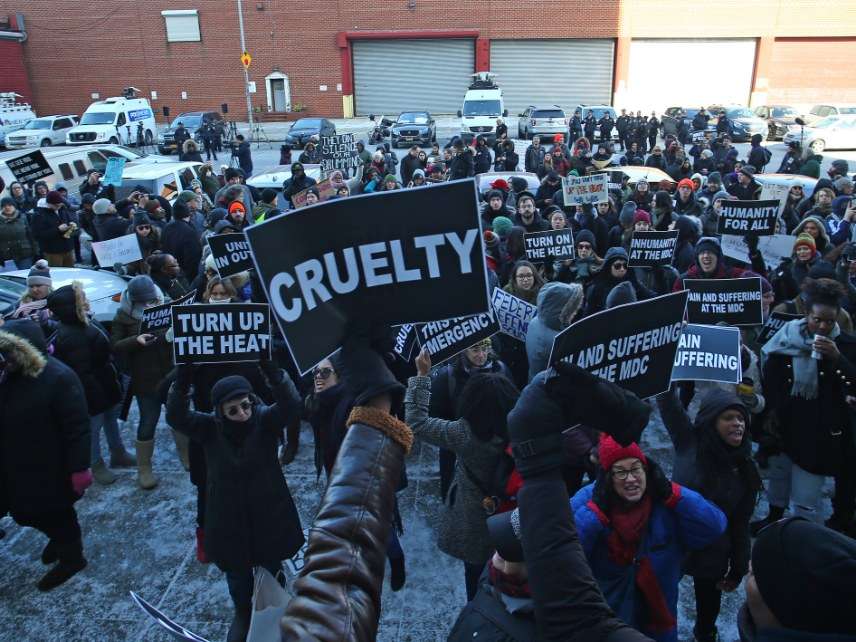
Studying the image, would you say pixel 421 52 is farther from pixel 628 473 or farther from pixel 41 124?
pixel 628 473

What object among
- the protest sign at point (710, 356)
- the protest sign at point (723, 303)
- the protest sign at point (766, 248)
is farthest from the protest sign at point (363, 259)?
the protest sign at point (766, 248)

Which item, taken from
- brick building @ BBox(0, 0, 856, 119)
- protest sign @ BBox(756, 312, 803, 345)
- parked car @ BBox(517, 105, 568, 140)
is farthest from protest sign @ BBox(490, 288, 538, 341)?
brick building @ BBox(0, 0, 856, 119)

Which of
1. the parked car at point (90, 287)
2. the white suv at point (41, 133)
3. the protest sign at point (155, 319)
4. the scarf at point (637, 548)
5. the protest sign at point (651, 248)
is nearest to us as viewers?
the scarf at point (637, 548)

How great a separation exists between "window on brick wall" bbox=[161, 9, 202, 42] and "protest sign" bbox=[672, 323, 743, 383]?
135 feet

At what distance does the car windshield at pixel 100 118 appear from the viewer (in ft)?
95.8

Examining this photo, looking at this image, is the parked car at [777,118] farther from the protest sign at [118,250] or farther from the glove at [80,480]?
the glove at [80,480]

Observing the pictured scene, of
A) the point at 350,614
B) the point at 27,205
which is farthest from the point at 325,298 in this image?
the point at 27,205

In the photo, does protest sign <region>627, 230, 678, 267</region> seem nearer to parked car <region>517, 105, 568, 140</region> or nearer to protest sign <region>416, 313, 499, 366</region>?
protest sign <region>416, 313, 499, 366</region>

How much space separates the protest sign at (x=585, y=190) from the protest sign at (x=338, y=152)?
190 inches

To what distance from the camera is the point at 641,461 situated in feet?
9.04

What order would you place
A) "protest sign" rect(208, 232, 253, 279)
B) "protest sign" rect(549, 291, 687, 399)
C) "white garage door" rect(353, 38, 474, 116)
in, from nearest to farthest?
"protest sign" rect(549, 291, 687, 399)
"protest sign" rect(208, 232, 253, 279)
"white garage door" rect(353, 38, 474, 116)

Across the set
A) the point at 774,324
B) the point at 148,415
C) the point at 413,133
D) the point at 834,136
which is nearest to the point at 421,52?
the point at 413,133

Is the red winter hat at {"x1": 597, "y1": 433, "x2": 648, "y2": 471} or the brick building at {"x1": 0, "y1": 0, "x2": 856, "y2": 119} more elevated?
the brick building at {"x1": 0, "y1": 0, "x2": 856, "y2": 119}

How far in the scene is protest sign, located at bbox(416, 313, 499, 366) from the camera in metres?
4.29
